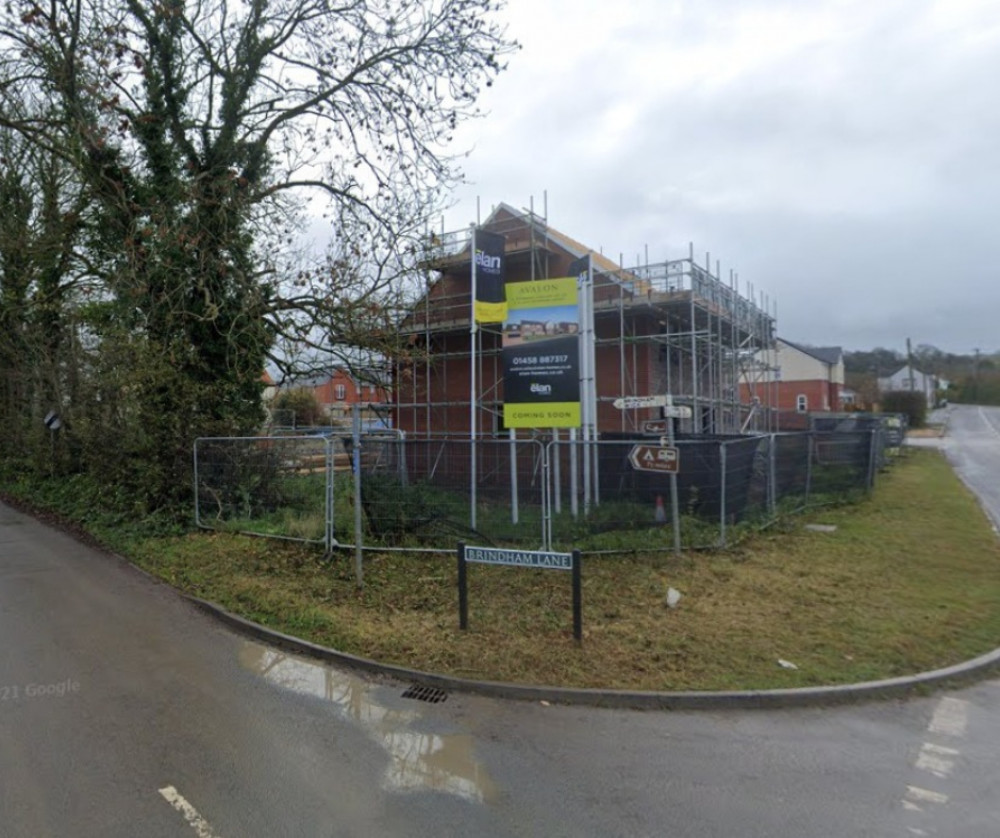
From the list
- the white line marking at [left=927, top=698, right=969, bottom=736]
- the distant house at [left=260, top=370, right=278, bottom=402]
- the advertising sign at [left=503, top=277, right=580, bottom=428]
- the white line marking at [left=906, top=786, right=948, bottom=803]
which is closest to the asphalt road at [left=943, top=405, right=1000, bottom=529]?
the advertising sign at [left=503, top=277, right=580, bottom=428]

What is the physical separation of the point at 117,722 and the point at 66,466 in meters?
14.0

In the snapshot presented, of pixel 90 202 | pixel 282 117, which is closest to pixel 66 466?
pixel 90 202

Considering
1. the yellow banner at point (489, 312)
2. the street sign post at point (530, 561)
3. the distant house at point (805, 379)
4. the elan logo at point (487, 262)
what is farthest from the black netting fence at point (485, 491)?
the distant house at point (805, 379)

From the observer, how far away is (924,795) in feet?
11.3

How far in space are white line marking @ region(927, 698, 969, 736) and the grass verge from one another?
390mm

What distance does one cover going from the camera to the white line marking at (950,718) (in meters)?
4.18

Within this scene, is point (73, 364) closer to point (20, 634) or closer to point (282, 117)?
point (282, 117)

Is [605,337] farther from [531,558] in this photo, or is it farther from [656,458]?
[531,558]

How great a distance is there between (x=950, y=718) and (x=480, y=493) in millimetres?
6006

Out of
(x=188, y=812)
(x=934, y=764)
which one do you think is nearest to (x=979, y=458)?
(x=934, y=764)

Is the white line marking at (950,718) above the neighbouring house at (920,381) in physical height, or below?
below

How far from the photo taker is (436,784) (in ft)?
11.5

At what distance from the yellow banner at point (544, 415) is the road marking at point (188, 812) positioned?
270 inches

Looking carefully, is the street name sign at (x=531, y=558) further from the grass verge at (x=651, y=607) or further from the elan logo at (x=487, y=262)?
the elan logo at (x=487, y=262)
